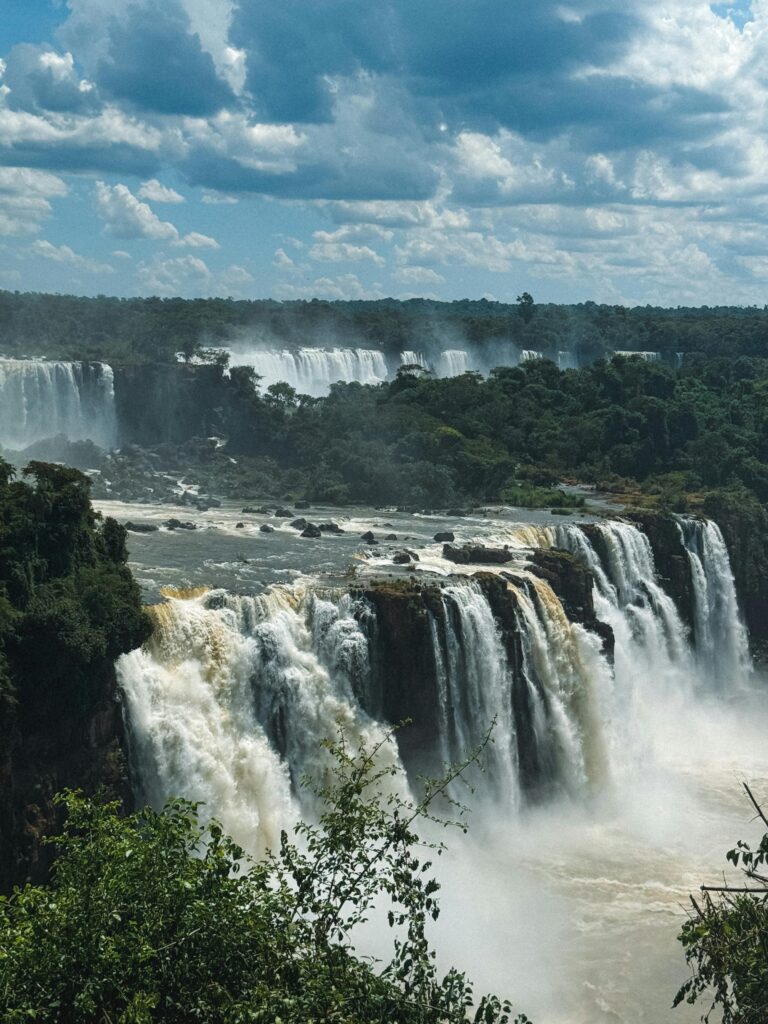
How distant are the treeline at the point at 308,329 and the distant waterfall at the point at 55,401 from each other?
5.48 m

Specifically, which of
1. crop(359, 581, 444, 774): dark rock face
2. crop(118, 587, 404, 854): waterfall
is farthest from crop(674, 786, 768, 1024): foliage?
crop(359, 581, 444, 774): dark rock face

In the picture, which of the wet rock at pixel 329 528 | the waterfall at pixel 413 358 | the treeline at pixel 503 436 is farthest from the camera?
the waterfall at pixel 413 358

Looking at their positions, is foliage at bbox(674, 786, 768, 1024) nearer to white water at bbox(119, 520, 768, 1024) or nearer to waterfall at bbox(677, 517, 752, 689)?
white water at bbox(119, 520, 768, 1024)

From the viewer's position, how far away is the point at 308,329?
285 feet

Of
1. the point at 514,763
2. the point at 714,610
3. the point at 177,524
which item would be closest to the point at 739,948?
the point at 514,763

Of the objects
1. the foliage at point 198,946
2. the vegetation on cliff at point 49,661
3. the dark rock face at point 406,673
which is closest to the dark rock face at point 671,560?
the dark rock face at point 406,673

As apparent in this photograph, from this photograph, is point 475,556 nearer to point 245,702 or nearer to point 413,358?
point 245,702

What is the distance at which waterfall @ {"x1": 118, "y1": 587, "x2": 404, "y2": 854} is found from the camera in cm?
2411

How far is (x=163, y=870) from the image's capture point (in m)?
10.8

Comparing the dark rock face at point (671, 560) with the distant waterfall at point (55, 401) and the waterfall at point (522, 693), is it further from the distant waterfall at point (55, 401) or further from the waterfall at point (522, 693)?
the distant waterfall at point (55, 401)

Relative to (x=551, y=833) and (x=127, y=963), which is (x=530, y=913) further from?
(x=127, y=963)

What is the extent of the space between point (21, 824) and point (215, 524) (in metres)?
19.6

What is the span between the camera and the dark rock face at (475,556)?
34.5 metres

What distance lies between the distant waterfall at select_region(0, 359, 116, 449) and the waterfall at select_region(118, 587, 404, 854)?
29.7m
